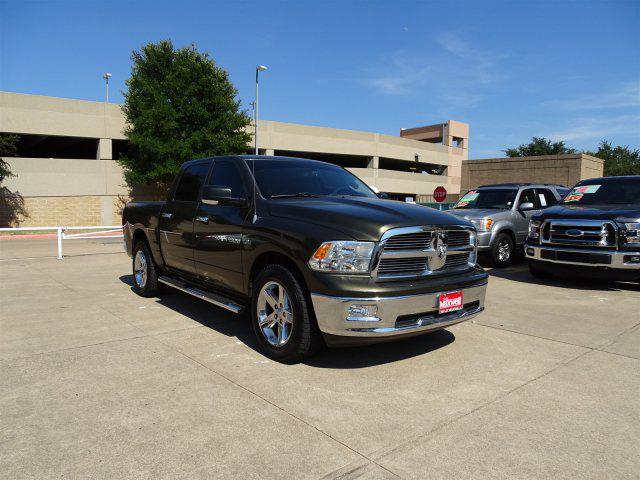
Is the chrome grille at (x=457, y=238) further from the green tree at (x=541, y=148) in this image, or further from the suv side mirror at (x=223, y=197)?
the green tree at (x=541, y=148)

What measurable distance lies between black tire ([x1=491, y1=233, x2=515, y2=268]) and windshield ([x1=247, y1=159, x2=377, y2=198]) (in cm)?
580

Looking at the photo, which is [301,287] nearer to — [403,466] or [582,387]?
[403,466]

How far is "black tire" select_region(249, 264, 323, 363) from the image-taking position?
3.98 meters

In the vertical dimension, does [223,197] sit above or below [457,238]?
above

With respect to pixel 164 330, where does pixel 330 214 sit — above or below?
above

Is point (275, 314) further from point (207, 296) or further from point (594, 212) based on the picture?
point (594, 212)

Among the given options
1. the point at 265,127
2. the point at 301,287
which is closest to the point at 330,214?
the point at 301,287

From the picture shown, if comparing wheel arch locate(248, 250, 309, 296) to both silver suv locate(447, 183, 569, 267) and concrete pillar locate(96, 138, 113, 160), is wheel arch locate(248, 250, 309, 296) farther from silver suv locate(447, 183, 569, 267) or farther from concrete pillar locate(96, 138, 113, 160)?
concrete pillar locate(96, 138, 113, 160)

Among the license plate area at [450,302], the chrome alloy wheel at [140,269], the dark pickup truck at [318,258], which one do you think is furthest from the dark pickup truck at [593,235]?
the chrome alloy wheel at [140,269]

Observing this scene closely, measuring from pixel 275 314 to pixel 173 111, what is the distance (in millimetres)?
24870

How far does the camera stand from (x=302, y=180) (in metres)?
5.25

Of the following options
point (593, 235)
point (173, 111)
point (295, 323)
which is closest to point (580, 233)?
point (593, 235)

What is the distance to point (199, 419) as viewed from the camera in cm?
321

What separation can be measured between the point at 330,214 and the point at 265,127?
33.0 metres
